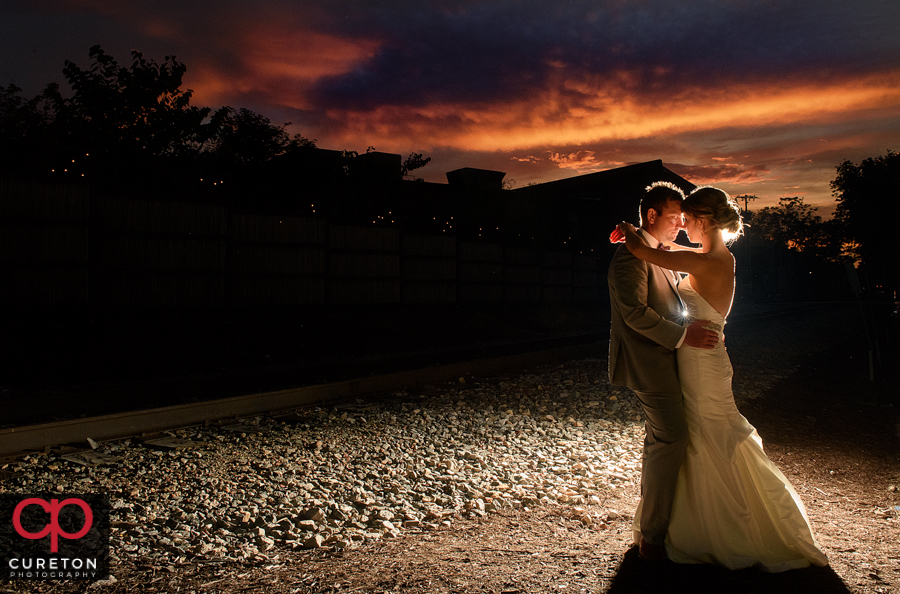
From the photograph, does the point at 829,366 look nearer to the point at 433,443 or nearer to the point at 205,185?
the point at 433,443

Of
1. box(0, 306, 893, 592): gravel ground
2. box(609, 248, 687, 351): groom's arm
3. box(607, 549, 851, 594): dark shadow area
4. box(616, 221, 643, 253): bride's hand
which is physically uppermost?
box(616, 221, 643, 253): bride's hand

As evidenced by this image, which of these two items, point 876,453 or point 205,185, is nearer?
point 876,453

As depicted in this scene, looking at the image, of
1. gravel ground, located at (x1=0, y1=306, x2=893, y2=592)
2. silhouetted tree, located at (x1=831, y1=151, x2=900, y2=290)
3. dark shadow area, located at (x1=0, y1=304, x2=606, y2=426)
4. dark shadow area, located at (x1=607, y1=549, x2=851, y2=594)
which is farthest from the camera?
silhouetted tree, located at (x1=831, y1=151, x2=900, y2=290)

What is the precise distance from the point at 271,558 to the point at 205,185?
44.7ft

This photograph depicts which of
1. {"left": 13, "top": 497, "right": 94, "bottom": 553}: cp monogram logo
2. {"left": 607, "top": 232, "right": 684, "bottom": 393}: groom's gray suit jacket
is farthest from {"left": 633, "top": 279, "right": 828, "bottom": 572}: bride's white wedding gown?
{"left": 13, "top": 497, "right": 94, "bottom": 553}: cp monogram logo

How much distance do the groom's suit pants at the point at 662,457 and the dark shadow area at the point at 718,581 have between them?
0.55ft

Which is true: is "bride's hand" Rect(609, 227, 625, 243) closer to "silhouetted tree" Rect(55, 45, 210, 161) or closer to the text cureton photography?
the text cureton photography

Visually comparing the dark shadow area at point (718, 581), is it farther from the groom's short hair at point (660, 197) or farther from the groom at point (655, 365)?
the groom's short hair at point (660, 197)

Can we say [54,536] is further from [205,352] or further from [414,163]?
[414,163]

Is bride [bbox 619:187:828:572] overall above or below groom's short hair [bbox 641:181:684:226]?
below

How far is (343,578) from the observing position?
2.98 metres

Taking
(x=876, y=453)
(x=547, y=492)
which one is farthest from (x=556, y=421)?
(x=876, y=453)

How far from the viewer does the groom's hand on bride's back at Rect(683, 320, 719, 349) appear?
2.91 m

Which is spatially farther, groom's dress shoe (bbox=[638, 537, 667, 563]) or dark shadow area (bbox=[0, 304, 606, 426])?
dark shadow area (bbox=[0, 304, 606, 426])
